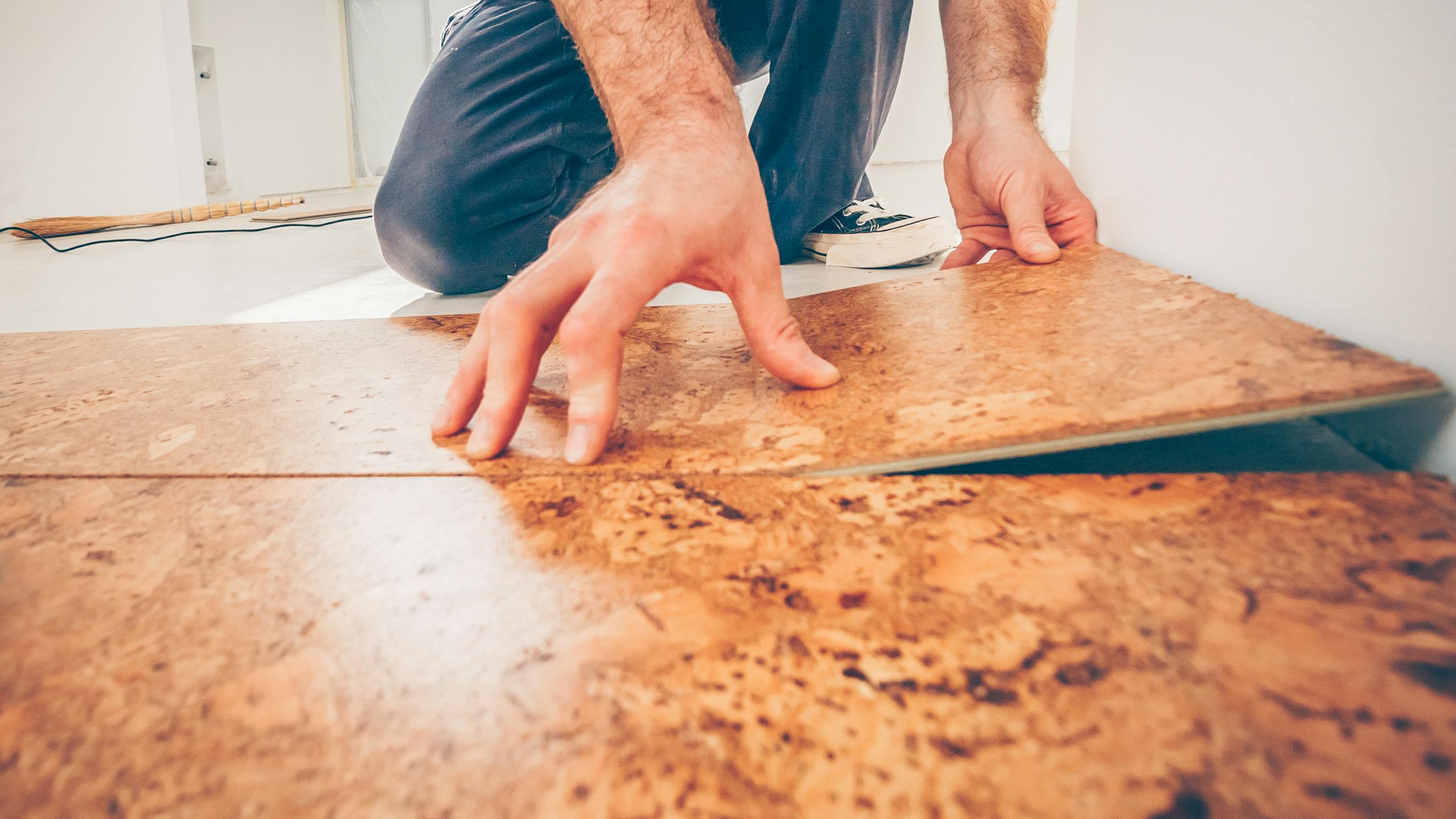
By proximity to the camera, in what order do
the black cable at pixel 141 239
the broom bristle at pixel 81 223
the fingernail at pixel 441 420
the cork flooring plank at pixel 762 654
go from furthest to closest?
1. the broom bristle at pixel 81 223
2. the black cable at pixel 141 239
3. the fingernail at pixel 441 420
4. the cork flooring plank at pixel 762 654

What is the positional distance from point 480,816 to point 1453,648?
1.75 feet

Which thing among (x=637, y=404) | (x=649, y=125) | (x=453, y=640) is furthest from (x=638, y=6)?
(x=453, y=640)

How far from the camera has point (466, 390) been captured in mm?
826

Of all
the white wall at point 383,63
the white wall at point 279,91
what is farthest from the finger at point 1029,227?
the white wall at point 383,63

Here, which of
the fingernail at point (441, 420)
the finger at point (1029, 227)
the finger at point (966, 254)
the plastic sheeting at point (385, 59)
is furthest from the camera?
the plastic sheeting at point (385, 59)

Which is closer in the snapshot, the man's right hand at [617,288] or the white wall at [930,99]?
the man's right hand at [617,288]

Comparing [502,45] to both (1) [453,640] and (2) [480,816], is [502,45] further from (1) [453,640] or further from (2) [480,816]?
(2) [480,816]

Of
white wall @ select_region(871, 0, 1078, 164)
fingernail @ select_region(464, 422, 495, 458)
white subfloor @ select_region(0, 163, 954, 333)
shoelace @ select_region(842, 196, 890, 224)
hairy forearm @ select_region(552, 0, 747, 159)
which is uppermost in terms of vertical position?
white wall @ select_region(871, 0, 1078, 164)

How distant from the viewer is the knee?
192 cm

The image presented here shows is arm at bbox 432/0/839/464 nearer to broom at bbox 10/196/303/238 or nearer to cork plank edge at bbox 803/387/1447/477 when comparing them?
cork plank edge at bbox 803/387/1447/477

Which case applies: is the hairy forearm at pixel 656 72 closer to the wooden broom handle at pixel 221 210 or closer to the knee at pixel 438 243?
the knee at pixel 438 243

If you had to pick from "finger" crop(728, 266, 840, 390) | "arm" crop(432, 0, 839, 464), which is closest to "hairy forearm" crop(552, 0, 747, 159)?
"arm" crop(432, 0, 839, 464)

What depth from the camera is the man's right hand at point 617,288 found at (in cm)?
74

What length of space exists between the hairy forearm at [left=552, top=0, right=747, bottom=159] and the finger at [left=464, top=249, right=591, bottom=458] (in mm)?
243
